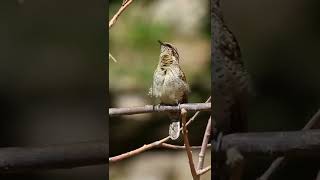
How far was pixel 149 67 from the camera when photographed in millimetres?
2039

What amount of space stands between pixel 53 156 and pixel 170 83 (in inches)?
17.8

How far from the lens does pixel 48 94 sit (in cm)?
198

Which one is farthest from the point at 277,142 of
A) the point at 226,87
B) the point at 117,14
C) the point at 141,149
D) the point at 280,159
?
the point at 117,14

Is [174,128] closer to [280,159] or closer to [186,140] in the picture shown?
[186,140]

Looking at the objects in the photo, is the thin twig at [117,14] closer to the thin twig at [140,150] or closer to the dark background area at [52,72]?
the dark background area at [52,72]

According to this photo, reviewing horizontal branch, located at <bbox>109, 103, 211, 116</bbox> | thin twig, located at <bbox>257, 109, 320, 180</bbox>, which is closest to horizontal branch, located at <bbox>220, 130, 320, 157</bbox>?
thin twig, located at <bbox>257, 109, 320, 180</bbox>

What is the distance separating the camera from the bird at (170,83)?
6.63 ft

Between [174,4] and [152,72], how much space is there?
23cm

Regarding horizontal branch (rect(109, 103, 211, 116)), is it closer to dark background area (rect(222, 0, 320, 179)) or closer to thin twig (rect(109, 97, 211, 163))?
thin twig (rect(109, 97, 211, 163))

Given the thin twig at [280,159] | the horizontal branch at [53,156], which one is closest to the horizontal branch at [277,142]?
the thin twig at [280,159]

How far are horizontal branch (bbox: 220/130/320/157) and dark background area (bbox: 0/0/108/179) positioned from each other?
474 millimetres

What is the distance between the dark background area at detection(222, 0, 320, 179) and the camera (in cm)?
209

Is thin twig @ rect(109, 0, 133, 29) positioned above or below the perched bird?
above

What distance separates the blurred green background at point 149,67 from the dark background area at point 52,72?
5cm
